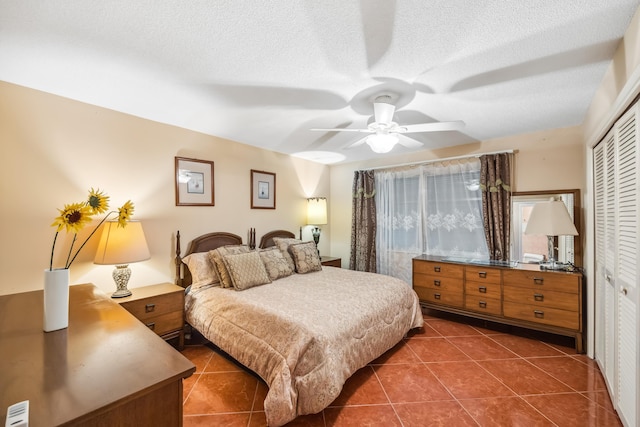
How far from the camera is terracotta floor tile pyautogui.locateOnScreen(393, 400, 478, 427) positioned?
5.82ft

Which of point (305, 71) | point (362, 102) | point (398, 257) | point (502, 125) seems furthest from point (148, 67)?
point (398, 257)

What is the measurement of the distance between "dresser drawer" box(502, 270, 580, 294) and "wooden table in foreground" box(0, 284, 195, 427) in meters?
3.30

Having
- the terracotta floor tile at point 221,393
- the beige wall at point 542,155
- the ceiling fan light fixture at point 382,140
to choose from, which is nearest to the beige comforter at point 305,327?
the terracotta floor tile at point 221,393

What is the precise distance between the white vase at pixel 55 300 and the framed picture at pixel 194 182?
1.88 m

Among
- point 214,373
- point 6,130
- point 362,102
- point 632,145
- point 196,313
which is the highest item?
point 362,102

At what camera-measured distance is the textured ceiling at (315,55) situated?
1.38 m

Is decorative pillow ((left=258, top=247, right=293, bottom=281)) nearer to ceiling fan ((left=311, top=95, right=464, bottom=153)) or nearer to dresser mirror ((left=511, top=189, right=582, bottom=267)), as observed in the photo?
ceiling fan ((left=311, top=95, right=464, bottom=153))

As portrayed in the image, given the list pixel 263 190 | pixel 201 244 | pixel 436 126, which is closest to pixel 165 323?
pixel 201 244

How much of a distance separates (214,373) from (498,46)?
10.4 ft

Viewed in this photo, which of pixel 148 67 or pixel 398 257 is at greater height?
pixel 148 67

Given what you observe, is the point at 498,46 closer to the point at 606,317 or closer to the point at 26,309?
the point at 606,317

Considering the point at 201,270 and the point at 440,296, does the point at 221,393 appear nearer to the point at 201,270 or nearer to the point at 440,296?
the point at 201,270

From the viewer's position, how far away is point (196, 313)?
262 cm

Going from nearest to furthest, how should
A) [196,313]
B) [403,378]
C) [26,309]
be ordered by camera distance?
[26,309]
[403,378]
[196,313]
